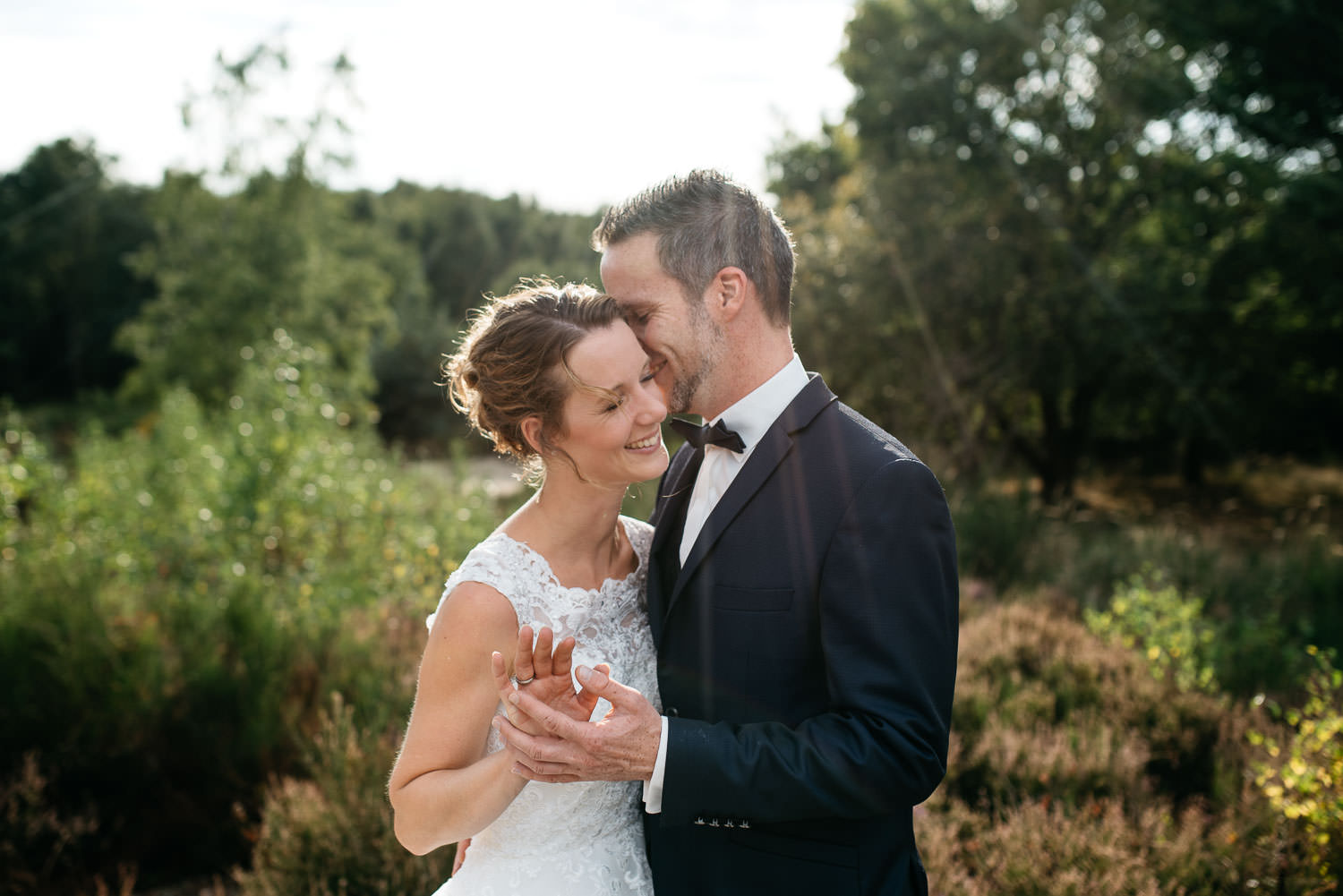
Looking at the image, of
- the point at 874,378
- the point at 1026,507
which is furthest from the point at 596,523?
the point at 874,378

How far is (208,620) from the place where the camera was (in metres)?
5.18

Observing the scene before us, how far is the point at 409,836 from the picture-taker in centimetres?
202

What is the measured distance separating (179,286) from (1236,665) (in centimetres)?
2313

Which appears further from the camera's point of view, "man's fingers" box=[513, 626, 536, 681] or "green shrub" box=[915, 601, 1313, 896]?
"green shrub" box=[915, 601, 1313, 896]

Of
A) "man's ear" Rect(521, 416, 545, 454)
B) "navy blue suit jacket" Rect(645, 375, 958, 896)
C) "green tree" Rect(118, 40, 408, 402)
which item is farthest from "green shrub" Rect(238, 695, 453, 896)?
"green tree" Rect(118, 40, 408, 402)

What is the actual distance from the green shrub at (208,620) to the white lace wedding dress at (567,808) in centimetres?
197

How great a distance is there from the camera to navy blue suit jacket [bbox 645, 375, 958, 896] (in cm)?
167

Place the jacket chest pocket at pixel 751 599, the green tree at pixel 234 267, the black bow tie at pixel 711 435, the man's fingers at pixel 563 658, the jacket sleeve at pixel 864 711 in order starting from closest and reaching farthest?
the man's fingers at pixel 563 658, the jacket sleeve at pixel 864 711, the jacket chest pocket at pixel 751 599, the black bow tie at pixel 711 435, the green tree at pixel 234 267

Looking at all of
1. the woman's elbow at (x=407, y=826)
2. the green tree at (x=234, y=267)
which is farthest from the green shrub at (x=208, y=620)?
the green tree at (x=234, y=267)

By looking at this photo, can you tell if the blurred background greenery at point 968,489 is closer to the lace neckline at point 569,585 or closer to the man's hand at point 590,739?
the lace neckline at point 569,585

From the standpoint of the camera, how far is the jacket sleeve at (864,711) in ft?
5.44

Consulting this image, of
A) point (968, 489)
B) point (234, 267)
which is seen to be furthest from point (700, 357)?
point (234, 267)

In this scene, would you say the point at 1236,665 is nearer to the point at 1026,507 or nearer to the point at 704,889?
the point at 1026,507

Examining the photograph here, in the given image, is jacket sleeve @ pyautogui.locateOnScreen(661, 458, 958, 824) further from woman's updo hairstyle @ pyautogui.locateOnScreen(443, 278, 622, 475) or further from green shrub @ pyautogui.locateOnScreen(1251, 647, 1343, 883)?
green shrub @ pyautogui.locateOnScreen(1251, 647, 1343, 883)
